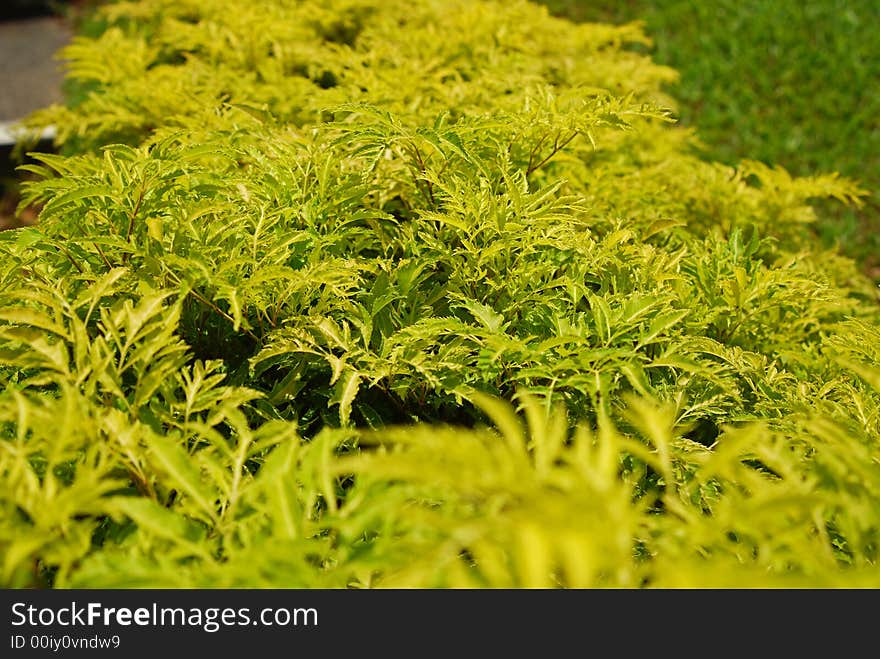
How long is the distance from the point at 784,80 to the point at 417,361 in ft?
17.1

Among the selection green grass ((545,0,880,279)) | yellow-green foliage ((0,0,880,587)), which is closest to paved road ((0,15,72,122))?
yellow-green foliage ((0,0,880,587))

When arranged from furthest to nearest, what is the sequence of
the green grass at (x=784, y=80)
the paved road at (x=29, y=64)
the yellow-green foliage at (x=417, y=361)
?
the paved road at (x=29, y=64) < the green grass at (x=784, y=80) < the yellow-green foliage at (x=417, y=361)

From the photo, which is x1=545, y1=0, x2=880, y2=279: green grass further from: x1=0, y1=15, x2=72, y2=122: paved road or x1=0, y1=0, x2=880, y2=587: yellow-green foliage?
x1=0, y1=15, x2=72, y2=122: paved road

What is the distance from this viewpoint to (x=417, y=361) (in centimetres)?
175

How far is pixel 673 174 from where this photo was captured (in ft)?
9.89

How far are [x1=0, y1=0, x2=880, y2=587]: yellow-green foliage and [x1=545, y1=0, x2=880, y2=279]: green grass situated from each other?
87.7 inches

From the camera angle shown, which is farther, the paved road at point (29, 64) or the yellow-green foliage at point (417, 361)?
the paved road at point (29, 64)

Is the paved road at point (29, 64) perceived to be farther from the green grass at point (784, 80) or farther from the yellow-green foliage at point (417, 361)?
the green grass at point (784, 80)

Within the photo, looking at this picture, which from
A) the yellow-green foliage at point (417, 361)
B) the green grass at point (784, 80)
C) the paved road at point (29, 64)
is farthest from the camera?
the paved road at point (29, 64)

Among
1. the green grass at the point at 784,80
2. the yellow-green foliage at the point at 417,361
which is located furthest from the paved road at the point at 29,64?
the green grass at the point at 784,80

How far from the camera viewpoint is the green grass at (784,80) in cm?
498

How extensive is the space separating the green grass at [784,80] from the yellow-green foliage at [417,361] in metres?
2.23

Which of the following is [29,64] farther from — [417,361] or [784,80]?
[417,361]

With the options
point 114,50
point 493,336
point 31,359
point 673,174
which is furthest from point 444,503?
point 114,50
